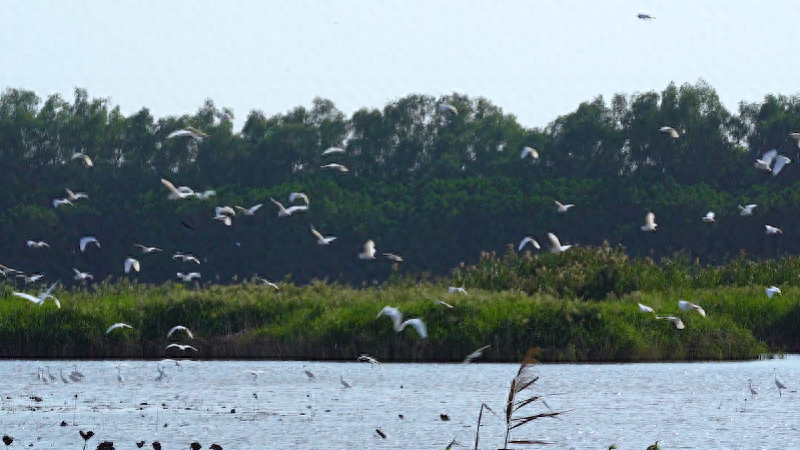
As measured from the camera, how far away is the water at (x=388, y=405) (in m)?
18.2

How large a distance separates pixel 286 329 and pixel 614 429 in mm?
13252

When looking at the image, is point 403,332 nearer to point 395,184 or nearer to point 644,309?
point 644,309

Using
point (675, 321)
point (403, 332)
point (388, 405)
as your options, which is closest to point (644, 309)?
point (675, 321)

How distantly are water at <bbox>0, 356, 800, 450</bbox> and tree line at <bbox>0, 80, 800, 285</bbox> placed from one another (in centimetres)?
3444

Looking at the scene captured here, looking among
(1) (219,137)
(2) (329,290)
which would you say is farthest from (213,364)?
(1) (219,137)

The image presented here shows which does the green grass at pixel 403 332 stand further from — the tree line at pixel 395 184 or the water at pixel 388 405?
the tree line at pixel 395 184

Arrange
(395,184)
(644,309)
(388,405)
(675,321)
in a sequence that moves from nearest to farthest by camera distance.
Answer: (388,405) → (644,309) → (675,321) → (395,184)

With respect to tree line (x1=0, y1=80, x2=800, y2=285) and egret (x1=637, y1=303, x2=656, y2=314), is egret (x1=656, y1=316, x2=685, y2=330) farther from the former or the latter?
tree line (x1=0, y1=80, x2=800, y2=285)

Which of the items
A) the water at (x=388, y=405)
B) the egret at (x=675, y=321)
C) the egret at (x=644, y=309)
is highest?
the egret at (x=644, y=309)

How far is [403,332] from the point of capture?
2977 centimetres

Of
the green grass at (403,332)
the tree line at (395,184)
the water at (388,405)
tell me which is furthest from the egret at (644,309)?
the tree line at (395,184)

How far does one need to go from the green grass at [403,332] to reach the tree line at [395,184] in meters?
28.7

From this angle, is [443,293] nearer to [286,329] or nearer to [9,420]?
[286,329]

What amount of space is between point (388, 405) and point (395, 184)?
54297 mm
